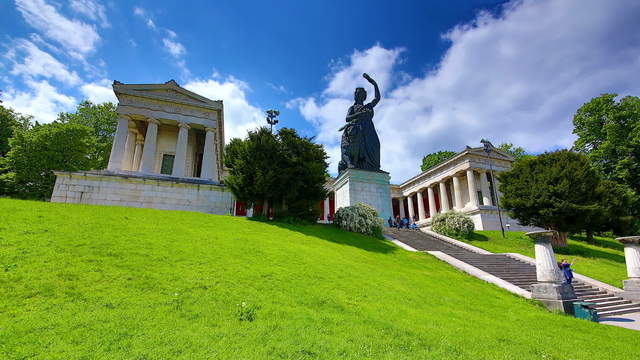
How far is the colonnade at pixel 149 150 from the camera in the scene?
810 inches

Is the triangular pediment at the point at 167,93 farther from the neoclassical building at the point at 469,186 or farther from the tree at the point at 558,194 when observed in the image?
the tree at the point at 558,194

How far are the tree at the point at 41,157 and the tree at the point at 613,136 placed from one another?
5542cm

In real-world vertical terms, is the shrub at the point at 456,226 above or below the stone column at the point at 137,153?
below

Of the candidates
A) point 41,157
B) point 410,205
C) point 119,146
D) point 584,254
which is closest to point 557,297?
point 584,254

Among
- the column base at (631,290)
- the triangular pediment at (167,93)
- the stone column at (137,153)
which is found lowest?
the column base at (631,290)

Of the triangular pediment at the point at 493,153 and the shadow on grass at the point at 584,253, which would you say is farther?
the triangular pediment at the point at 493,153

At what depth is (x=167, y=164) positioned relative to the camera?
25312 mm

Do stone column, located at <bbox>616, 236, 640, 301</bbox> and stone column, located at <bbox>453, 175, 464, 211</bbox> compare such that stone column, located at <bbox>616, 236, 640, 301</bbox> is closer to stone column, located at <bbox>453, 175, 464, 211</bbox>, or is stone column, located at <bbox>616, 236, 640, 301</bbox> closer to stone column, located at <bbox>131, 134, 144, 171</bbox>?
stone column, located at <bbox>453, 175, 464, 211</bbox>

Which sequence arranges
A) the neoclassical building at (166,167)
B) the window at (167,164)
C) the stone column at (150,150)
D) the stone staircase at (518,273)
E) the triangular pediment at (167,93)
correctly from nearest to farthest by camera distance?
the stone staircase at (518,273)
the neoclassical building at (166,167)
the stone column at (150,150)
the triangular pediment at (167,93)
the window at (167,164)

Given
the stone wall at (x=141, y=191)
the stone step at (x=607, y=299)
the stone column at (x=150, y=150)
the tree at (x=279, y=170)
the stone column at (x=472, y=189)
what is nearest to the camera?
the stone step at (x=607, y=299)

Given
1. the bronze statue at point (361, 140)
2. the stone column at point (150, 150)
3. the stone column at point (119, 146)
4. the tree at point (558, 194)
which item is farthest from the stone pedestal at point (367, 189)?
the stone column at point (119, 146)

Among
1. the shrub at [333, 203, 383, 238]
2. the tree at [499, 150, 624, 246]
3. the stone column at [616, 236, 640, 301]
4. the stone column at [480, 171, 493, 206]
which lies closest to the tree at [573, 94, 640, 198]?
the stone column at [480, 171, 493, 206]

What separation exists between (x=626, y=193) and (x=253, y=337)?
39881mm

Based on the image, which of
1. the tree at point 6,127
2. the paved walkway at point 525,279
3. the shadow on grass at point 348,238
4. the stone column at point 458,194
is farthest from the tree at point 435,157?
the tree at point 6,127
